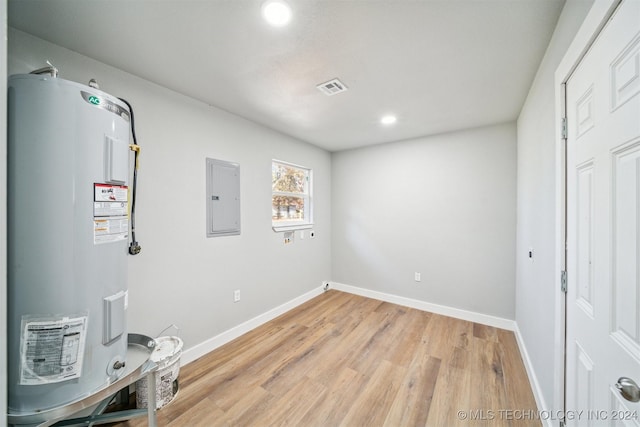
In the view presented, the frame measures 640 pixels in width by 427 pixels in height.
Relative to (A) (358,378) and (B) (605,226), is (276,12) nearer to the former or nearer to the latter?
(B) (605,226)

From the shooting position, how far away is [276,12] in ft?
4.00

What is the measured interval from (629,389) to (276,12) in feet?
6.52

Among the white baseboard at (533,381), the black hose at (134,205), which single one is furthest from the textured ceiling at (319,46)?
the white baseboard at (533,381)

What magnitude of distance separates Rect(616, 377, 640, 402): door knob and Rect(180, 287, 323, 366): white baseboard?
2631mm

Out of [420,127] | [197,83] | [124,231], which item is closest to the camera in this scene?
[124,231]

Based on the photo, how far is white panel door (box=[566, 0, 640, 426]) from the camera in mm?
694

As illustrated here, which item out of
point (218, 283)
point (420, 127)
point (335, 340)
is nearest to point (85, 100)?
point (218, 283)

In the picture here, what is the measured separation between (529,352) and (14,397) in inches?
125

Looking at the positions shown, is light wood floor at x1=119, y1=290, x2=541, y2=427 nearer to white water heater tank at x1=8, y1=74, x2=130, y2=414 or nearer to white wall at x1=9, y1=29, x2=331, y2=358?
white wall at x1=9, y1=29, x2=331, y2=358

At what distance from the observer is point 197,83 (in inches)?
75.7

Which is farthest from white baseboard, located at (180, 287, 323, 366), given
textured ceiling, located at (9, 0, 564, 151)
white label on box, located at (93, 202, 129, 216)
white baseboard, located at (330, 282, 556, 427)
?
textured ceiling, located at (9, 0, 564, 151)

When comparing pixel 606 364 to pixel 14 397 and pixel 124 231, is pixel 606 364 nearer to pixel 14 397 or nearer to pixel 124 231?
pixel 124 231

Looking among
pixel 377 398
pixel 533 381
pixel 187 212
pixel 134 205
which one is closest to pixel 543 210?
pixel 533 381

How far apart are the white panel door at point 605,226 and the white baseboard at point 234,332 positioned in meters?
2.56
